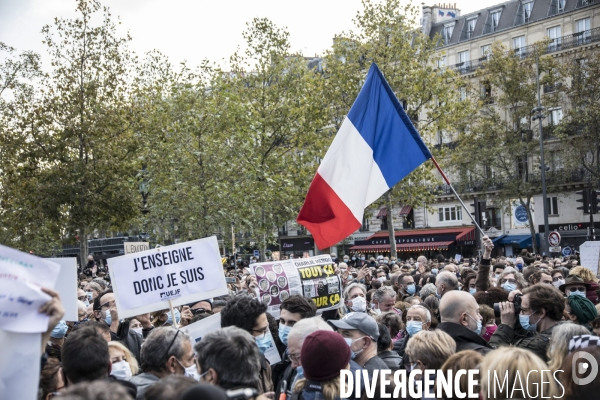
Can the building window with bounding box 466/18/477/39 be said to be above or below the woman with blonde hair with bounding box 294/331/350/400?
above

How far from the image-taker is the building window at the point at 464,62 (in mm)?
55594

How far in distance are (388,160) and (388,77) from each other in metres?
26.3

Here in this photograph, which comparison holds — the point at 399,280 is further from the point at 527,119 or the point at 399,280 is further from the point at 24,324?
the point at 527,119

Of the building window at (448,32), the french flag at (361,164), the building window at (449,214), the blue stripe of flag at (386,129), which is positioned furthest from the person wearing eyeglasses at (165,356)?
the building window at (448,32)

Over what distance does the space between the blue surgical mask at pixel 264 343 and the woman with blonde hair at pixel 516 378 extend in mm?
2642

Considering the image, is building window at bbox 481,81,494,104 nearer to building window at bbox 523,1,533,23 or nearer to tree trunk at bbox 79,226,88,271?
building window at bbox 523,1,533,23

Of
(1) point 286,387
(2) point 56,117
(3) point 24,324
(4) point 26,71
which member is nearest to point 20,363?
(3) point 24,324

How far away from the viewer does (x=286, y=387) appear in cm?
556

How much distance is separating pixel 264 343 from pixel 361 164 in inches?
156

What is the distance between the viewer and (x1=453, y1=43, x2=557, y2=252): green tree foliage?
149ft

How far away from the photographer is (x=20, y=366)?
11.3 ft

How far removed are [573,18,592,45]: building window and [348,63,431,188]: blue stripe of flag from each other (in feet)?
143

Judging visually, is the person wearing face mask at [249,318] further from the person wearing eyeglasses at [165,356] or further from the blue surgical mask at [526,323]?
the blue surgical mask at [526,323]

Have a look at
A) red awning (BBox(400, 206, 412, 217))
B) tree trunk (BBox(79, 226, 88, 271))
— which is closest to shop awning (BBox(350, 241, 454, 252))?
red awning (BBox(400, 206, 412, 217))
